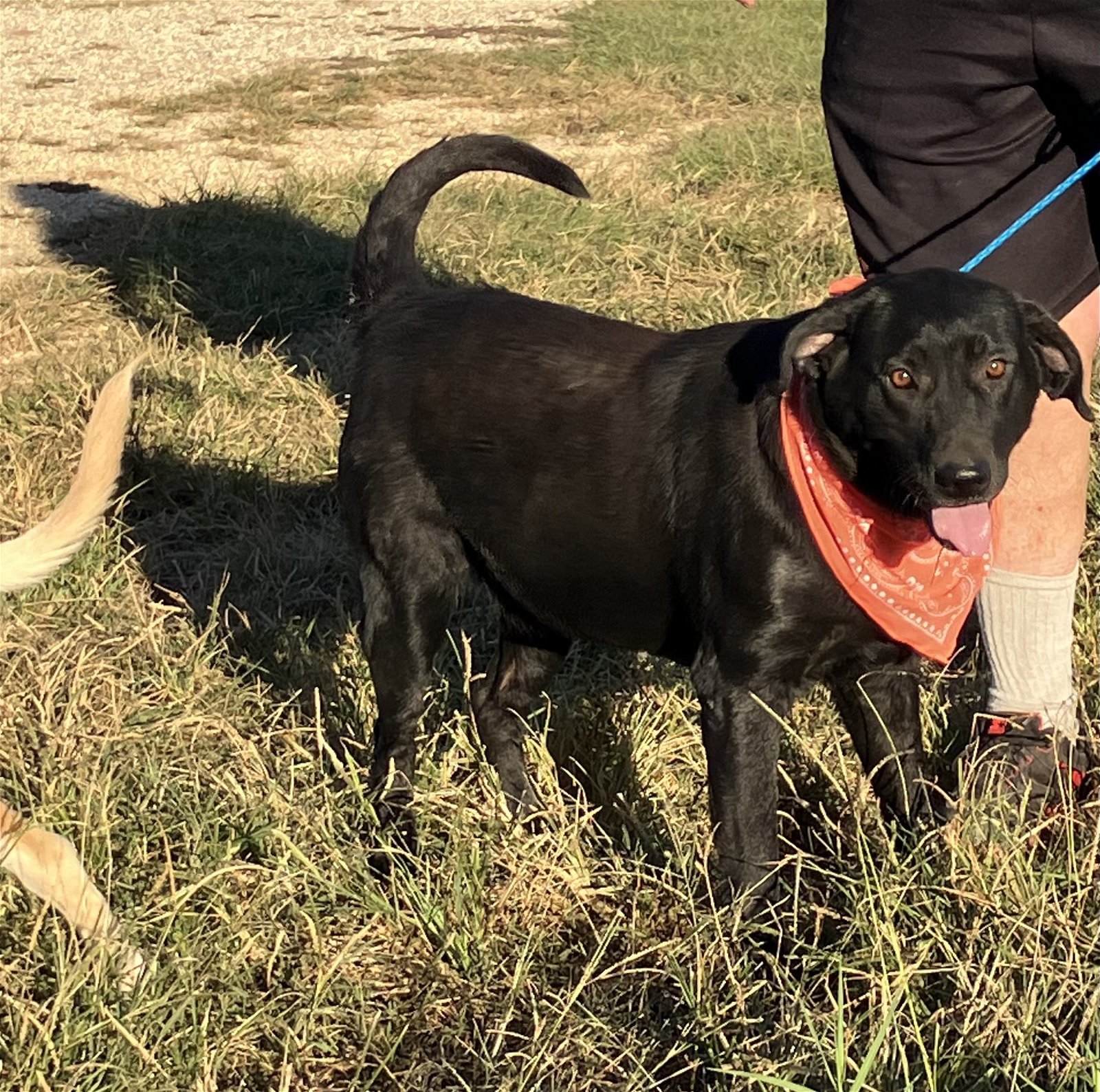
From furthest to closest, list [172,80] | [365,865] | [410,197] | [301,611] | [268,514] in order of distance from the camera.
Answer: [172,80]
[268,514]
[301,611]
[410,197]
[365,865]

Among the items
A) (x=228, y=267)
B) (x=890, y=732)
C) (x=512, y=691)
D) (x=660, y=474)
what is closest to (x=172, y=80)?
(x=228, y=267)

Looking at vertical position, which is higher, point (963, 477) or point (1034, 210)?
point (1034, 210)

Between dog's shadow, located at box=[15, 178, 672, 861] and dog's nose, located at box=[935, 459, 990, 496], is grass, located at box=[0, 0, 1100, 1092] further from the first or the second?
dog's nose, located at box=[935, 459, 990, 496]

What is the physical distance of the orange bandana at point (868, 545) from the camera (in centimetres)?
262

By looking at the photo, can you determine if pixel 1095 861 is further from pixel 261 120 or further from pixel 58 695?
pixel 261 120

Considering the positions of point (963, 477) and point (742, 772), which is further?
point (742, 772)

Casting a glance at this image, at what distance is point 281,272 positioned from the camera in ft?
20.7

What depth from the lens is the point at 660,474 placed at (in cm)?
287

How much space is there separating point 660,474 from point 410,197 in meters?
1.01

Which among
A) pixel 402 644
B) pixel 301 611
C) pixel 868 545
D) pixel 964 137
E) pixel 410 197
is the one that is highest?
pixel 964 137

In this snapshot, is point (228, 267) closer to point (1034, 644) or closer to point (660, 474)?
point (660, 474)

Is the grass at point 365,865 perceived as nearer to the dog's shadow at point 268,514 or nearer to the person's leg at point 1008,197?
the dog's shadow at point 268,514

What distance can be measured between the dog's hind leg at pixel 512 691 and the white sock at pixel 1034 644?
3.08 ft

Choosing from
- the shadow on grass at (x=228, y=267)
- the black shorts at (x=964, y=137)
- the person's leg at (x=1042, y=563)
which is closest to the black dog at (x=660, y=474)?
the person's leg at (x=1042, y=563)
